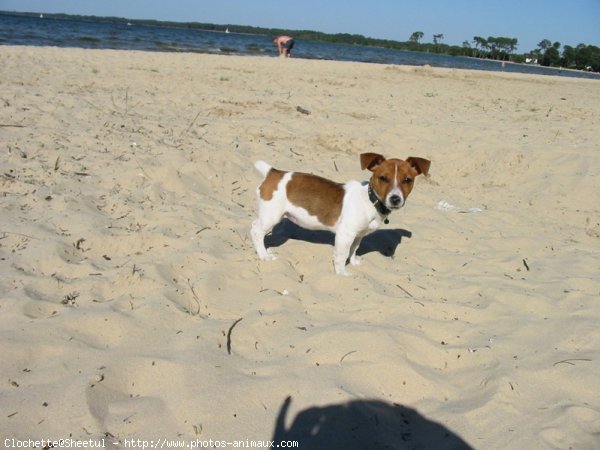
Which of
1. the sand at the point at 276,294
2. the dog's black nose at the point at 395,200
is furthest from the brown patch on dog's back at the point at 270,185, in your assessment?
the dog's black nose at the point at 395,200

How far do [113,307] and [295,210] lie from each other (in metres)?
2.13

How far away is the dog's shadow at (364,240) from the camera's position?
17.5 feet

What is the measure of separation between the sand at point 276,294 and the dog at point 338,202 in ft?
0.98

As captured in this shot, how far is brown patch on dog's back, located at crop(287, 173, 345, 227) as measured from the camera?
4.66 metres

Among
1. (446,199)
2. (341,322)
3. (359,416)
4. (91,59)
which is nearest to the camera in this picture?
(359,416)

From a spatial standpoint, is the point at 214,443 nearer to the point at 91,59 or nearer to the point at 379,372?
the point at 379,372

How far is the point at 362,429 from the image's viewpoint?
2512 mm

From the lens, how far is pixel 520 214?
6.36 m

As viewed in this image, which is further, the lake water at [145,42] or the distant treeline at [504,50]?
the distant treeline at [504,50]

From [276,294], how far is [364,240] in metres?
2.20

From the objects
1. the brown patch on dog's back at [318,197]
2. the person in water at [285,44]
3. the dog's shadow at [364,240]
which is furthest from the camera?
the person in water at [285,44]

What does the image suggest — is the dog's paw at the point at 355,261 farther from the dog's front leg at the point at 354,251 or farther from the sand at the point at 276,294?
the sand at the point at 276,294

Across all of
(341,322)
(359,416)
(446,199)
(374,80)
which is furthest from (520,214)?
(374,80)

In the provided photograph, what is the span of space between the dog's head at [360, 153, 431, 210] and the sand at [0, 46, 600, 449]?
0.85m
